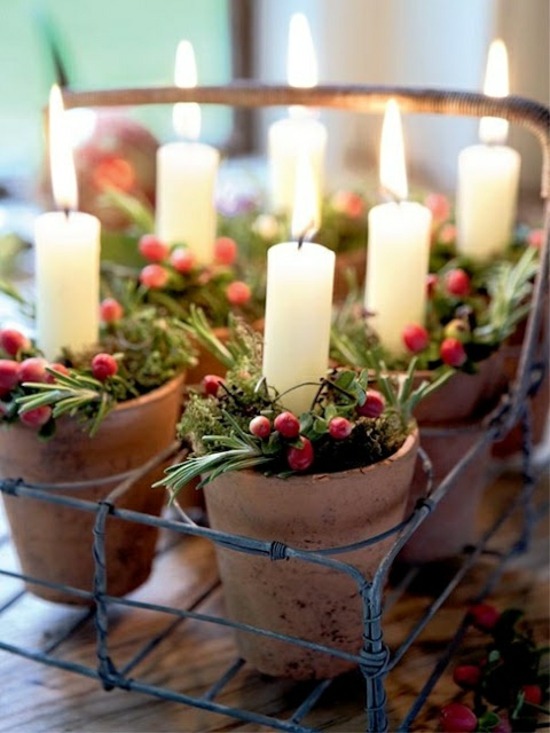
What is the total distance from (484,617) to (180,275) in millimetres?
300

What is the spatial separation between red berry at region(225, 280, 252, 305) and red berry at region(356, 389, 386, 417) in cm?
21

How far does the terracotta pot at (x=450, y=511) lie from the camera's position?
714 millimetres

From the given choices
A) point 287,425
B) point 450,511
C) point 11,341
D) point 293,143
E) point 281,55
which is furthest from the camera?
point 281,55

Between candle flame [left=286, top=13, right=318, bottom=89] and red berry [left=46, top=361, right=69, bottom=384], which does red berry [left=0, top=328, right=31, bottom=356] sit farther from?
candle flame [left=286, top=13, right=318, bottom=89]

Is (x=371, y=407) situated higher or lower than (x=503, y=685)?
higher

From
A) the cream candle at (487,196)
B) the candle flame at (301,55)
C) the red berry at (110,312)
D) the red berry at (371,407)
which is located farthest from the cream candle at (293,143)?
the red berry at (371,407)

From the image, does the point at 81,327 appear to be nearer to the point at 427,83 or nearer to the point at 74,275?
the point at 74,275

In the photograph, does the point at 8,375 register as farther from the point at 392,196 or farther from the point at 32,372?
the point at 392,196

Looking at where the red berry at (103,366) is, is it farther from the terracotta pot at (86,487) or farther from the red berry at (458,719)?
the red berry at (458,719)

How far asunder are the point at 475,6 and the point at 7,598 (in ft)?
2.85

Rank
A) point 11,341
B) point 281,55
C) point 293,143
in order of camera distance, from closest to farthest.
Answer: point 11,341, point 293,143, point 281,55

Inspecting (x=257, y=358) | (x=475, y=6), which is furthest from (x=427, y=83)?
(x=257, y=358)

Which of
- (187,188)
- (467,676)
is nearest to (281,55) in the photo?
(187,188)

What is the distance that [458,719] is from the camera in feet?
1.91
